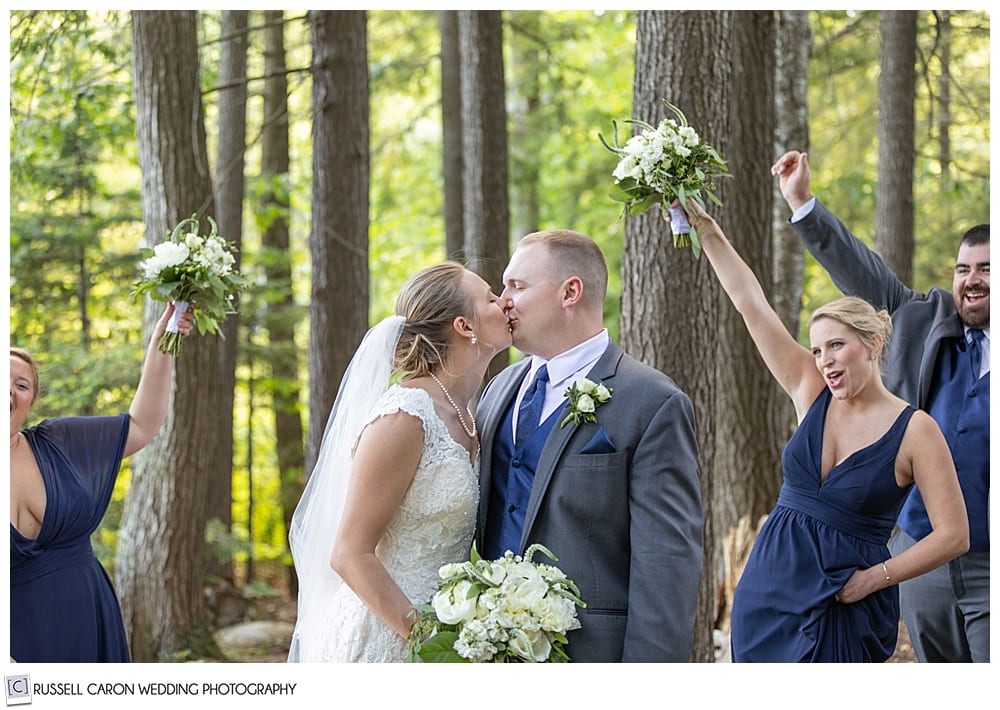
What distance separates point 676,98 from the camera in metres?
4.42

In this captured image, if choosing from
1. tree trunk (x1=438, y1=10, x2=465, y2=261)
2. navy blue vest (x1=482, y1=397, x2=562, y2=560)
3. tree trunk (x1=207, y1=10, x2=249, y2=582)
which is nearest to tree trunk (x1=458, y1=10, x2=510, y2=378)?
tree trunk (x1=438, y1=10, x2=465, y2=261)

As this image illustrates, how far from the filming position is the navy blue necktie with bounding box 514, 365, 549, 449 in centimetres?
313

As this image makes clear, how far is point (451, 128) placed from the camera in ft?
33.7

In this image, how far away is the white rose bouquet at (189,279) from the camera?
3.80 m

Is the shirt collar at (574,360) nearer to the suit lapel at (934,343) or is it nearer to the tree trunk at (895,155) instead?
the suit lapel at (934,343)

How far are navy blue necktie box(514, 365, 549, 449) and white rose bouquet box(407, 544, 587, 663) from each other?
0.42m

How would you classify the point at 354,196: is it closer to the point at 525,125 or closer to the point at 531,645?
the point at 531,645

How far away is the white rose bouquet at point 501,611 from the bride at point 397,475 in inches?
8.4

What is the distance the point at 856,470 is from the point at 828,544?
27 centimetres

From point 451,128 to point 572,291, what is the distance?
7.49m

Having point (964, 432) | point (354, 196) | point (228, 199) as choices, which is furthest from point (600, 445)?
point (228, 199)

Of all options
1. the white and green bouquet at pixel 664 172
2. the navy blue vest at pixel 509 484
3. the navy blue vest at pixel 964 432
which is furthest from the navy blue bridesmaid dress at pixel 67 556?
the navy blue vest at pixel 964 432

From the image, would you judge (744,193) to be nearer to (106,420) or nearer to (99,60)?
(106,420)
